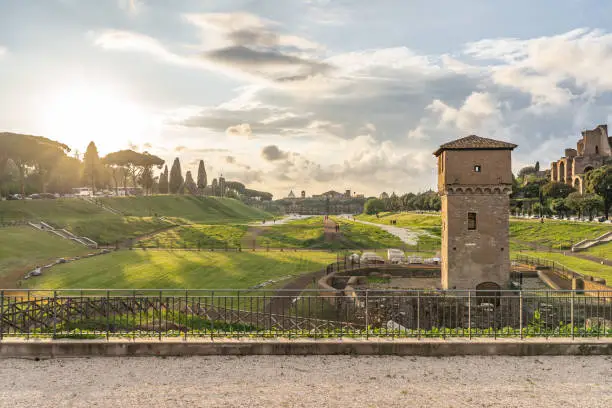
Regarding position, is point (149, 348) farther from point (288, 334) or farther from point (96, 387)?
point (288, 334)

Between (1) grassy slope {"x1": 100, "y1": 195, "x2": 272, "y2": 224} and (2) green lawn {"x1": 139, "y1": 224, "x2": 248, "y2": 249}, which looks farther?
(1) grassy slope {"x1": 100, "y1": 195, "x2": 272, "y2": 224}

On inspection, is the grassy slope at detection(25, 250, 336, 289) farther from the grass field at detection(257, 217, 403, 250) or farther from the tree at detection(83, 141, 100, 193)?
the tree at detection(83, 141, 100, 193)

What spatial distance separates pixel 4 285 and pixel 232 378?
3248 cm

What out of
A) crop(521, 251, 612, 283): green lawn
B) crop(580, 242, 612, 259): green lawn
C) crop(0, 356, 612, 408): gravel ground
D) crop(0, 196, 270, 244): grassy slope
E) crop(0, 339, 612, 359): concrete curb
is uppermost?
crop(0, 196, 270, 244): grassy slope

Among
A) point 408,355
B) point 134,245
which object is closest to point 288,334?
point 408,355

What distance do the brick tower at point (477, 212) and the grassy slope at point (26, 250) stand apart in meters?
36.3

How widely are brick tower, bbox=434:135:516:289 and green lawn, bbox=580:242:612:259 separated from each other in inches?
1225

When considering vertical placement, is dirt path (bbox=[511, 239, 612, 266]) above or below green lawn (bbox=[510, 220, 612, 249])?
below

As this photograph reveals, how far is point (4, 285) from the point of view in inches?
1276

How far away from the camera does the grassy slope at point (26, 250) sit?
122ft

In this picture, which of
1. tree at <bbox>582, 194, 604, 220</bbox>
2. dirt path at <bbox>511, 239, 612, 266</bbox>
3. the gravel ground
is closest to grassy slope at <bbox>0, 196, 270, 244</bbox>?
the gravel ground

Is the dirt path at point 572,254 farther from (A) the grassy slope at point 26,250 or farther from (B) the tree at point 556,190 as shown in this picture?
(A) the grassy slope at point 26,250

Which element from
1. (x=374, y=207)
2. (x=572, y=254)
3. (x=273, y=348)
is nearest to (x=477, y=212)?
(x=273, y=348)

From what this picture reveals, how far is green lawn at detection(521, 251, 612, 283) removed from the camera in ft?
122
